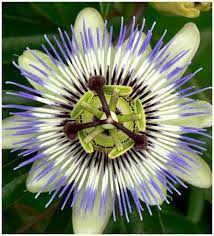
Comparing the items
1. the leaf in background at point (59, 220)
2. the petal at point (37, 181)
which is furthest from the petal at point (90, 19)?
the leaf in background at point (59, 220)

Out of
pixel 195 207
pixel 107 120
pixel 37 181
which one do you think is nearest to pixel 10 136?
pixel 37 181

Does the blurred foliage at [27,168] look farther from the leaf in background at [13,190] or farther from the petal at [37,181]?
the petal at [37,181]

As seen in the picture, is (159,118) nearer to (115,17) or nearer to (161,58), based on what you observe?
(161,58)

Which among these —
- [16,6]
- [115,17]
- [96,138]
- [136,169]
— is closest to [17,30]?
[16,6]

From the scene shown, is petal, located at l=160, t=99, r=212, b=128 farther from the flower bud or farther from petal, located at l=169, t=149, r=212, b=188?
the flower bud

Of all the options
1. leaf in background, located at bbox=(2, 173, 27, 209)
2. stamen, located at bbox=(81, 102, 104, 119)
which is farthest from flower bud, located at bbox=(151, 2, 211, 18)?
leaf in background, located at bbox=(2, 173, 27, 209)

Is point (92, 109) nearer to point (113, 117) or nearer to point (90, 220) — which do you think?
point (113, 117)
